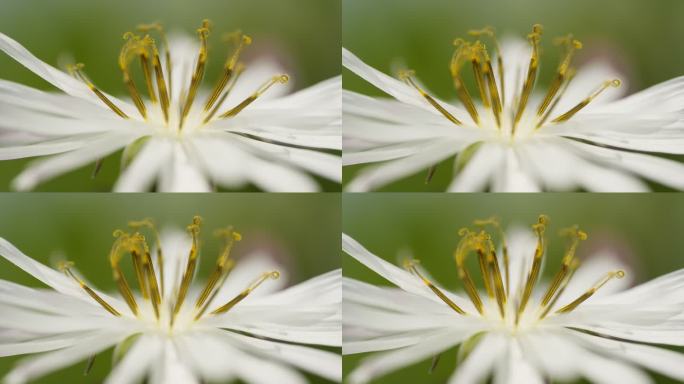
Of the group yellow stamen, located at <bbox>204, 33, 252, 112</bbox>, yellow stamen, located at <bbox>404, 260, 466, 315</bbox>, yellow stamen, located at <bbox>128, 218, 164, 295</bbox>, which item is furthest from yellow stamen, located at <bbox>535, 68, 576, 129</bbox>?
yellow stamen, located at <bbox>128, 218, 164, 295</bbox>

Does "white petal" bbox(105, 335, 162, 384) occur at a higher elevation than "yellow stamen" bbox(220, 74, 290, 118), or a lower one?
lower

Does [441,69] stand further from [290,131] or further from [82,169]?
[82,169]

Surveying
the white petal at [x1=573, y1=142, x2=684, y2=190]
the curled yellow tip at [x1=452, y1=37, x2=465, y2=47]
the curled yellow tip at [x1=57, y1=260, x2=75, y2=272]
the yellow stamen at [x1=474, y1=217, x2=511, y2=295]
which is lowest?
the curled yellow tip at [x1=57, y1=260, x2=75, y2=272]

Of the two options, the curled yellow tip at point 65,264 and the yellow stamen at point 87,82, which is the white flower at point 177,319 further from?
the yellow stamen at point 87,82

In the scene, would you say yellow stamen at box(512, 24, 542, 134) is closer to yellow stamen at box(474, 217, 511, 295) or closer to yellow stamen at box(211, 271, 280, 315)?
yellow stamen at box(474, 217, 511, 295)

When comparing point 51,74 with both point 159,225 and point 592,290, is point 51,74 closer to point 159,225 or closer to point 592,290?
point 159,225

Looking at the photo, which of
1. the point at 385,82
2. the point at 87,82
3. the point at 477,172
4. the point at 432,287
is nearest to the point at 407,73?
the point at 385,82
